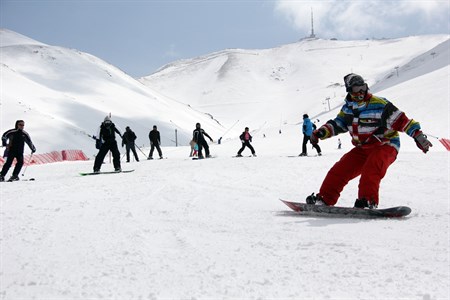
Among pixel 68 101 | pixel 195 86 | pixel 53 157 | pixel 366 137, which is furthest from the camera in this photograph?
pixel 195 86

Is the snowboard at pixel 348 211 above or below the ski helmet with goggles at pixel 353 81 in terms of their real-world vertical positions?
below

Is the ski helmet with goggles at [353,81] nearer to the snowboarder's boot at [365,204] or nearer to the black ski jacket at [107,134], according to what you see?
the snowboarder's boot at [365,204]

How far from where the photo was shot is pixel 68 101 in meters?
52.6

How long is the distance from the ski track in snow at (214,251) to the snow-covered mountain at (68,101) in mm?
28839

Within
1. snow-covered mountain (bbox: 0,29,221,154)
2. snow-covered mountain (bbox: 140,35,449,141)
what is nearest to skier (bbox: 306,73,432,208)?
snow-covered mountain (bbox: 0,29,221,154)

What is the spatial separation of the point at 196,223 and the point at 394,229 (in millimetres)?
1866

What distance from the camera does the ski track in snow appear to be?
7.98 feet

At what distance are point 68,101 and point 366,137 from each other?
51.8 meters

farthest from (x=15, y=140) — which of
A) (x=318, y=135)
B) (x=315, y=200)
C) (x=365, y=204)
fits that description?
(x=365, y=204)

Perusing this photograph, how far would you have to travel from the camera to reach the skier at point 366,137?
504cm

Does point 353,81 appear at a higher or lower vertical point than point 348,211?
higher

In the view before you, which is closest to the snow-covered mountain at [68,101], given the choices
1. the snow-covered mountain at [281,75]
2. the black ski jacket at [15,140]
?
the black ski jacket at [15,140]

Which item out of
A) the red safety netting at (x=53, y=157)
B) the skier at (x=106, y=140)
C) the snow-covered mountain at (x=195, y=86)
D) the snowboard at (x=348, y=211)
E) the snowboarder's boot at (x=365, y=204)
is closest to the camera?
the snowboard at (x=348, y=211)

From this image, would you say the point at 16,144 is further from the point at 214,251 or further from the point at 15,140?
the point at 214,251
